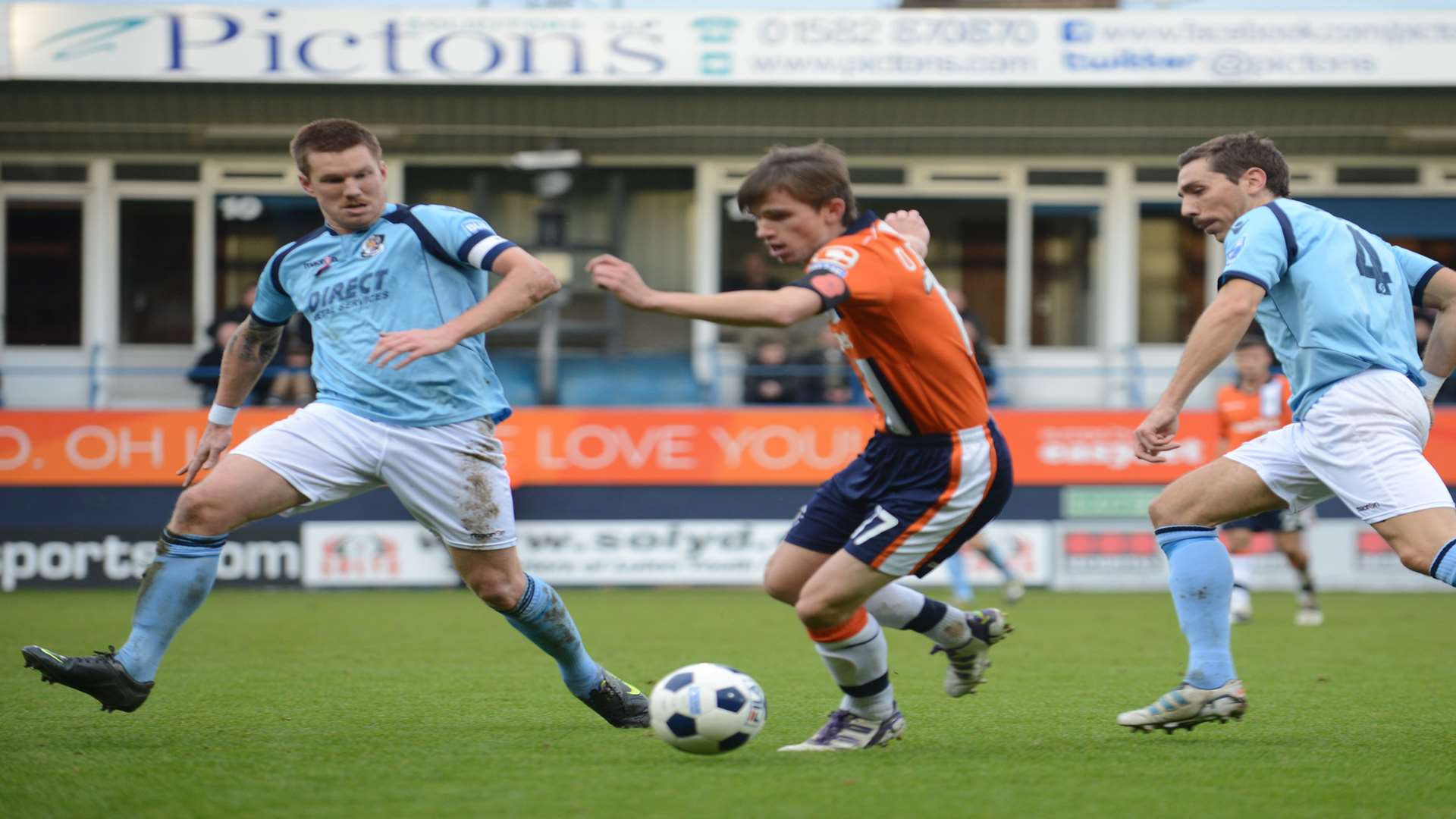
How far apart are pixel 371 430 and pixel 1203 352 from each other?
2861 mm

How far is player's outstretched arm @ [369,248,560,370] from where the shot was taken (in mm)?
5148

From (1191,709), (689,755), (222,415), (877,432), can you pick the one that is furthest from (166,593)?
(1191,709)

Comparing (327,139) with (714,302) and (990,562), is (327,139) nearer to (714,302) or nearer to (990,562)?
(714,302)

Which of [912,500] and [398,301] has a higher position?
[398,301]

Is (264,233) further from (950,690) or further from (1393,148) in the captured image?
(950,690)

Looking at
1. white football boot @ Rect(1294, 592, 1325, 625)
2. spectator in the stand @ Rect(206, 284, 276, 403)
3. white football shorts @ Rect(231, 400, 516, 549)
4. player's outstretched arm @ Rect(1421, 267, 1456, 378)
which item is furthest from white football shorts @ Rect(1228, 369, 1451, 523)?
spectator in the stand @ Rect(206, 284, 276, 403)

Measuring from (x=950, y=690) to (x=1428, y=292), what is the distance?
2234 millimetres

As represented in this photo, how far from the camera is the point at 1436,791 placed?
187 inches

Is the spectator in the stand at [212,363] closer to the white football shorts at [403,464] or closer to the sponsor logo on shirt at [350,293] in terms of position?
the sponsor logo on shirt at [350,293]

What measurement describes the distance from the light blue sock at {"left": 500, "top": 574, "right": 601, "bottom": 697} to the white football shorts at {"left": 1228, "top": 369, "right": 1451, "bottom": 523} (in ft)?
8.18

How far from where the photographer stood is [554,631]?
5.92 metres

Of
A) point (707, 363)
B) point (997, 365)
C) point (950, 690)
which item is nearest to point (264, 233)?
point (707, 363)

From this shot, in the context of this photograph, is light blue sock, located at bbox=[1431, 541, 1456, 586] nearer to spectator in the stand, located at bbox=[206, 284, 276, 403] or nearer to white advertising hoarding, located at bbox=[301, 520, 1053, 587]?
white advertising hoarding, located at bbox=[301, 520, 1053, 587]

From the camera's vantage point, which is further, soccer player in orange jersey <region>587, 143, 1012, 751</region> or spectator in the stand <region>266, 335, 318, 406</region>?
spectator in the stand <region>266, 335, 318, 406</region>
